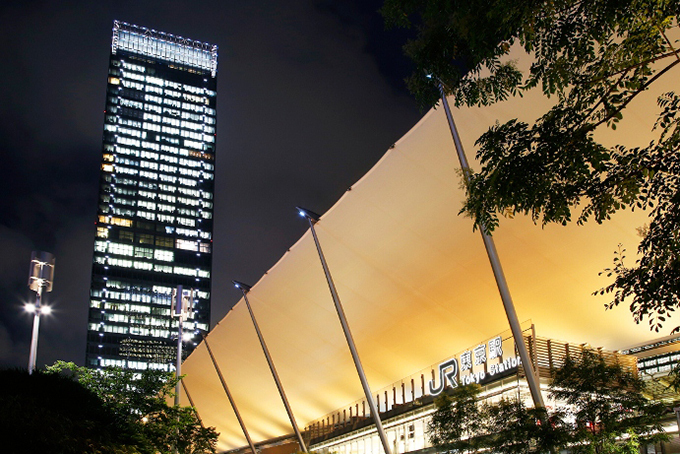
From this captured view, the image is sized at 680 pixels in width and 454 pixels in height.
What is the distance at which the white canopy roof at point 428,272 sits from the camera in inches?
968

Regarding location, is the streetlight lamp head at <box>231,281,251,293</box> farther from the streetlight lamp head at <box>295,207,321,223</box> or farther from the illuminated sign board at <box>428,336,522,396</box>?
the illuminated sign board at <box>428,336,522,396</box>

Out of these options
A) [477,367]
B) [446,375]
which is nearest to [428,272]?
[477,367]

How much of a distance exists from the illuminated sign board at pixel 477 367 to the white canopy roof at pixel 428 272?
1.63m

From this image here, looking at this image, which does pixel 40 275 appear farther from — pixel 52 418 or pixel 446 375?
pixel 52 418

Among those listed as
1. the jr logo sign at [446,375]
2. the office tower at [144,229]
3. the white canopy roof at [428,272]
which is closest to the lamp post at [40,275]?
the white canopy roof at [428,272]

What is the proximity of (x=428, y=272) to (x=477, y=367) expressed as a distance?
493 cm

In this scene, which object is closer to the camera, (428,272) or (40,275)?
(428,272)

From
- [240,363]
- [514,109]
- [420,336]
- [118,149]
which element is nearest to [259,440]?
[240,363]

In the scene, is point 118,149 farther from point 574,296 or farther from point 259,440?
point 574,296

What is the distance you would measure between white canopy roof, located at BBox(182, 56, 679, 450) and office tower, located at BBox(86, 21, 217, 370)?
123 metres

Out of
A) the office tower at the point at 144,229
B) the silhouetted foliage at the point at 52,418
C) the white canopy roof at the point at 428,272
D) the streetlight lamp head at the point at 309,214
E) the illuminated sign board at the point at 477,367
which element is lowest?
the silhouetted foliage at the point at 52,418

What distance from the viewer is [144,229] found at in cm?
17638

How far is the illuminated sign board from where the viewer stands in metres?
26.7

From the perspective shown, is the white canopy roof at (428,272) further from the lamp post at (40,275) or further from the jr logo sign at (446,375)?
the lamp post at (40,275)
